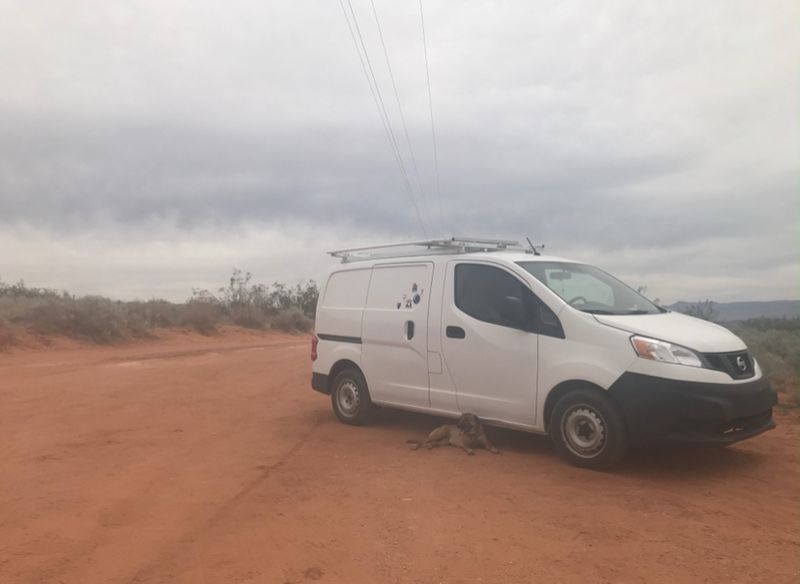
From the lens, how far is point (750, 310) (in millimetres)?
17094

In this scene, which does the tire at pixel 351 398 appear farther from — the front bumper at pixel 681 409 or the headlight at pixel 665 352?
the headlight at pixel 665 352

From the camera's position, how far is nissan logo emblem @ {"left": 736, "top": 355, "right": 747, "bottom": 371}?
21.1 feet

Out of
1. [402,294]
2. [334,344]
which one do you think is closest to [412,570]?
[402,294]

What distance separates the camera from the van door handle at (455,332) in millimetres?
7501

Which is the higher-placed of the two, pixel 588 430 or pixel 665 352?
pixel 665 352

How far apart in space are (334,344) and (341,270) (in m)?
0.99

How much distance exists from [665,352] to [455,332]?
2.22 metres

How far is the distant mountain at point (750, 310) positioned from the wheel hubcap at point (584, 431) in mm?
8055

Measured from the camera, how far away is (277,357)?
17.6m

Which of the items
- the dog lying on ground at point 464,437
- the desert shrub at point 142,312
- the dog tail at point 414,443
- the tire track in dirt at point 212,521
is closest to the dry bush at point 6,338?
the desert shrub at point 142,312

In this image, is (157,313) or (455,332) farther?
(157,313)

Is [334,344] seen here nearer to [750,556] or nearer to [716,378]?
[716,378]

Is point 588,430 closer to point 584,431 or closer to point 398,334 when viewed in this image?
point 584,431

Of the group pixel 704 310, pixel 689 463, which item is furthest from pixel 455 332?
pixel 704 310
